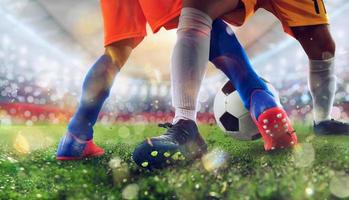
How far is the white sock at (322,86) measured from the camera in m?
2.86

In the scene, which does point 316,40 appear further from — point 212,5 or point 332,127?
point 212,5

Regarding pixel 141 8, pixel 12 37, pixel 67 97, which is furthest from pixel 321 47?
pixel 12 37

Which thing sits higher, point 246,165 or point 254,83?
point 254,83

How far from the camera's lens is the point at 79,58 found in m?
13.5

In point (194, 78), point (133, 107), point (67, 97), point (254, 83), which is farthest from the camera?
point (133, 107)

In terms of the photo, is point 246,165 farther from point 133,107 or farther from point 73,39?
point 133,107

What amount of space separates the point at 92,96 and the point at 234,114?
2.85 feet

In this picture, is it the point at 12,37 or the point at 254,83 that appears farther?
the point at 12,37

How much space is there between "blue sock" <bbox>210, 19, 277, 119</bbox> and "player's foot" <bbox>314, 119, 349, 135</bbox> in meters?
0.66

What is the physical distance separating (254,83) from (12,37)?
10922 mm

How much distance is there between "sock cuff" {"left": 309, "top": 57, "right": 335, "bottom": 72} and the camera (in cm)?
284

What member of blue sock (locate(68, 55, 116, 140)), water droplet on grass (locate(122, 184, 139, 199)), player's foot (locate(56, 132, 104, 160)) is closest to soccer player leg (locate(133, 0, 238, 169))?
water droplet on grass (locate(122, 184, 139, 199))

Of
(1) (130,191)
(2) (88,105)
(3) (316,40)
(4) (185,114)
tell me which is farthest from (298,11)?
(1) (130,191)

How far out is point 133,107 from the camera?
14.9 metres
